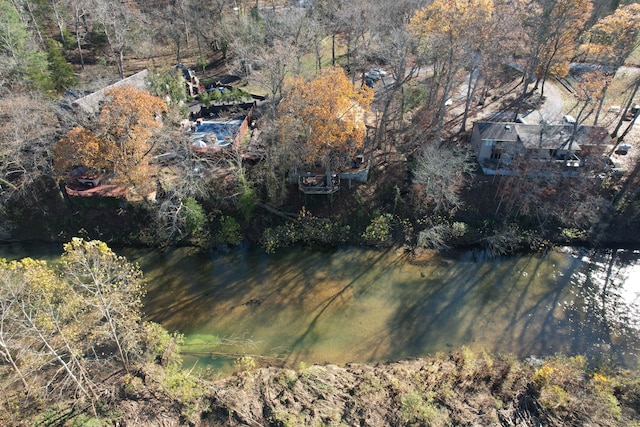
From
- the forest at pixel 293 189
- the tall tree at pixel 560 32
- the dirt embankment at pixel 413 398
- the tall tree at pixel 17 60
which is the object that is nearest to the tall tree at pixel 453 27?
the forest at pixel 293 189

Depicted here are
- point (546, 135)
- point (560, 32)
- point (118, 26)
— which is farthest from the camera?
point (118, 26)

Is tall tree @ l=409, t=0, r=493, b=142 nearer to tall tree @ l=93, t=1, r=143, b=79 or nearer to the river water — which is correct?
the river water

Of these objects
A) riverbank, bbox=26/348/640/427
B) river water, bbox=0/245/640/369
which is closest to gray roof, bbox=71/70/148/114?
river water, bbox=0/245/640/369

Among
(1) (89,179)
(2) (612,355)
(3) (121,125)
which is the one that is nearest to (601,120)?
(2) (612,355)

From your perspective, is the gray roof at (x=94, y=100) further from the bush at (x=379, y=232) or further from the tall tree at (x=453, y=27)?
the tall tree at (x=453, y=27)

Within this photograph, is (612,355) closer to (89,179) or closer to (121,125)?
(121,125)

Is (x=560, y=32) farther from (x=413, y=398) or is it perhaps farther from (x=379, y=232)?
(x=413, y=398)

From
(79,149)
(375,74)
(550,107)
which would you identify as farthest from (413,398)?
(375,74)
